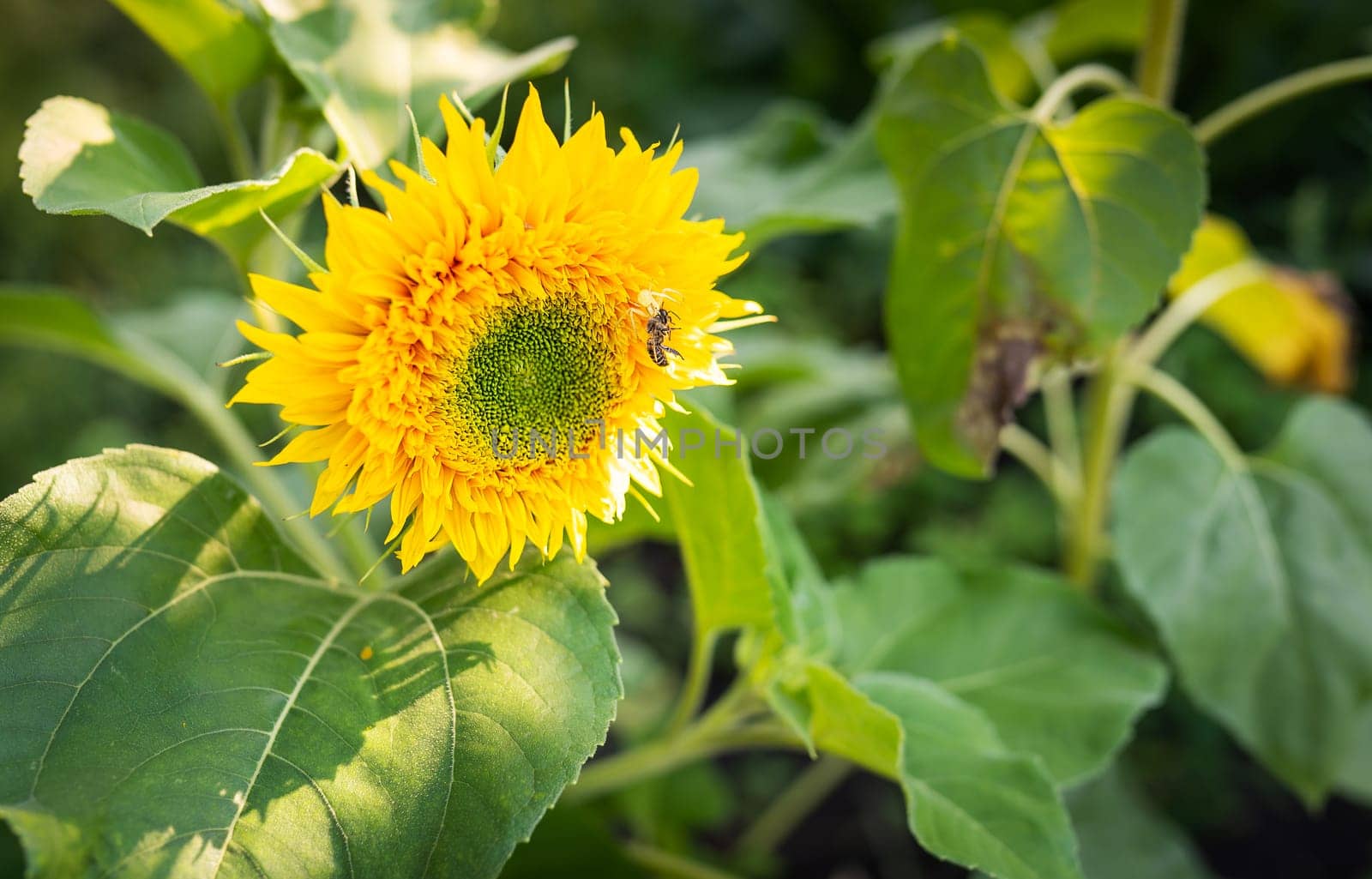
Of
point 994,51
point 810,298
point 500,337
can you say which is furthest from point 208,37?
point 810,298

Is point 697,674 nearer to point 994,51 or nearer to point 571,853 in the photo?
point 571,853

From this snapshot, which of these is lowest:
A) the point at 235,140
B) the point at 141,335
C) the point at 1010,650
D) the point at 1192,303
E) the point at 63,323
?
the point at 1010,650

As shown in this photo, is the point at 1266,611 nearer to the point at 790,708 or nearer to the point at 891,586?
the point at 891,586

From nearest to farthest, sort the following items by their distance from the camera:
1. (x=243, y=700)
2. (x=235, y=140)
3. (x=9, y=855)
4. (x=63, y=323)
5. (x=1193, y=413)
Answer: (x=243, y=700), (x=235, y=140), (x=63, y=323), (x=1193, y=413), (x=9, y=855)

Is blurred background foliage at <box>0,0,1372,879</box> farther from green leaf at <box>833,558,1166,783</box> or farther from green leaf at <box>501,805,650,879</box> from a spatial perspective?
green leaf at <box>833,558,1166,783</box>

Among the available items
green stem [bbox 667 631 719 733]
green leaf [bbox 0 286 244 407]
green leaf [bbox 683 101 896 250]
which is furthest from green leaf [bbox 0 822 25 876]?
green leaf [bbox 683 101 896 250]
